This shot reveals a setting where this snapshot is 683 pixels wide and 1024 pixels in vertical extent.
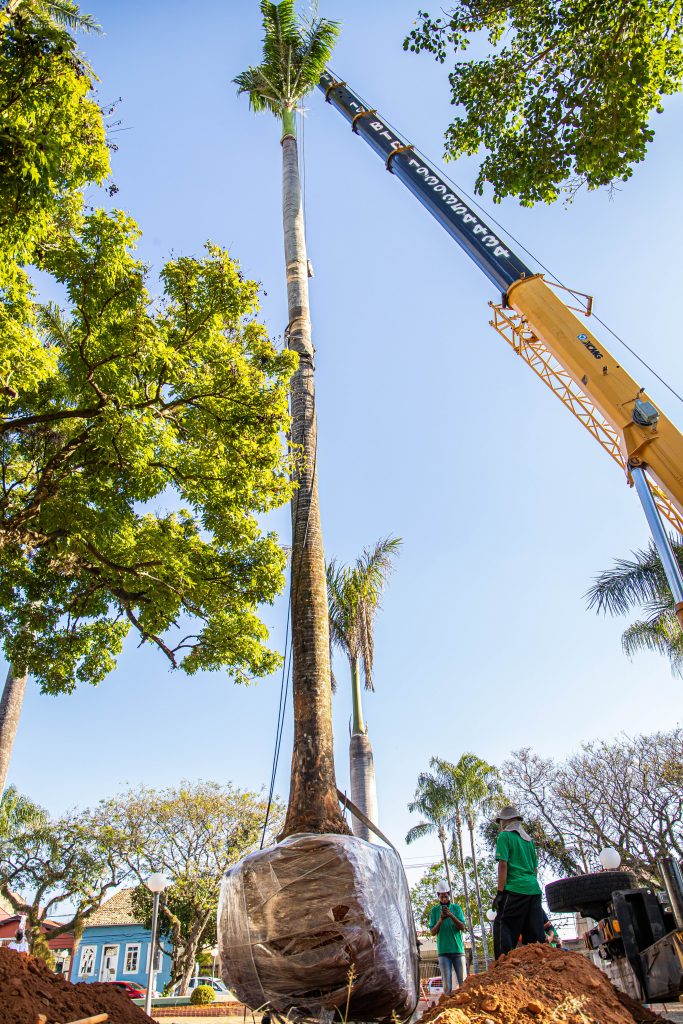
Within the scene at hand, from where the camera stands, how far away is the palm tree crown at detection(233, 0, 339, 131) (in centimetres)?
1422

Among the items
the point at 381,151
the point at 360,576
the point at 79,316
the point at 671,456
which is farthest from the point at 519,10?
the point at 360,576

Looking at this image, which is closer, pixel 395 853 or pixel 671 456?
pixel 395 853

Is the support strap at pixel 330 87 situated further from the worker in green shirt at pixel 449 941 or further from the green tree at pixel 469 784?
the green tree at pixel 469 784

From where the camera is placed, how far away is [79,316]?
29.4 feet

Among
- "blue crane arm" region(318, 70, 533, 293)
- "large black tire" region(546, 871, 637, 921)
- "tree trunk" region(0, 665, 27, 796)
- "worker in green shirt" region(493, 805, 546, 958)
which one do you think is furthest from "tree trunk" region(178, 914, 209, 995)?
"blue crane arm" region(318, 70, 533, 293)

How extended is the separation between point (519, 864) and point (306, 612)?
3661mm

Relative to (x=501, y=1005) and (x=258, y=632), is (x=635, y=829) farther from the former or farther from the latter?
(x=501, y=1005)

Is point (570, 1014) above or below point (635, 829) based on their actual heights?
below

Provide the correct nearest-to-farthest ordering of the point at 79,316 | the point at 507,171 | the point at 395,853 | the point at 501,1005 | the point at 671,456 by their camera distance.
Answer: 1. the point at 501,1005
2. the point at 395,853
3. the point at 507,171
4. the point at 671,456
5. the point at 79,316

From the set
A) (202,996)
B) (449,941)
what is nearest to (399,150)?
(449,941)

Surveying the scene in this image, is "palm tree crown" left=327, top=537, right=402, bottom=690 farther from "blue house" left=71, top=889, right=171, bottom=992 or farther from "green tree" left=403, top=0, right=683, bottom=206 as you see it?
"blue house" left=71, top=889, right=171, bottom=992

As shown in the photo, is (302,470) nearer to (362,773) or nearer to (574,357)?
(574,357)

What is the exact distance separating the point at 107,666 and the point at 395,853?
7.61 m

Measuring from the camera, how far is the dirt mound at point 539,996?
2.90 metres
